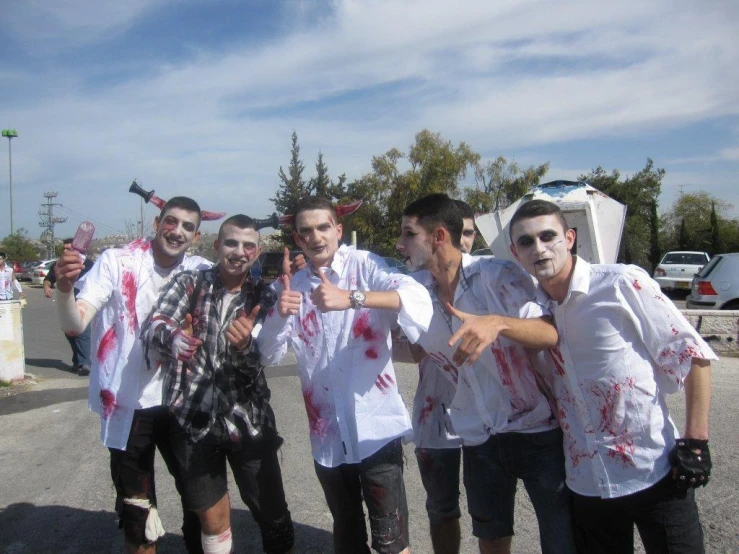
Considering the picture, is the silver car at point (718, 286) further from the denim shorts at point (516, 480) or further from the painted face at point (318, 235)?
the painted face at point (318, 235)

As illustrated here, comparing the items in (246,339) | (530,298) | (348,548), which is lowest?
(348,548)

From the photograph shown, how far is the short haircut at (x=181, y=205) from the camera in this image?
125 inches

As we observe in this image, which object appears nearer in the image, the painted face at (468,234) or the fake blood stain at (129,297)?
the fake blood stain at (129,297)

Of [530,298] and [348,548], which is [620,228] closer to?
[530,298]

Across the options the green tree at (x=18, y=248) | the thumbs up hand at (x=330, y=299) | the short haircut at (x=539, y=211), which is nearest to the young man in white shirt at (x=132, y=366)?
the thumbs up hand at (x=330, y=299)

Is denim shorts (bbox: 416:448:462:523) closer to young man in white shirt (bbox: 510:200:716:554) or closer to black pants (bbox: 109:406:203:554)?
young man in white shirt (bbox: 510:200:716:554)

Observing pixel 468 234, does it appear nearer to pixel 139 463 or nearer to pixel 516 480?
pixel 516 480

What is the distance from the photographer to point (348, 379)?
2.74 m

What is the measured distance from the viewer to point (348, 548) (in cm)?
285

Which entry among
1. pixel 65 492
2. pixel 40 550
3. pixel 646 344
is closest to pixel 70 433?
pixel 65 492

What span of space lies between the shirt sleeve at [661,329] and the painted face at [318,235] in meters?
1.27

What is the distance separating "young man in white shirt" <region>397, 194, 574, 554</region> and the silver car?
28.0 ft

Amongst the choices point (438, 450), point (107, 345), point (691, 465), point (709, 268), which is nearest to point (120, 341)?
point (107, 345)

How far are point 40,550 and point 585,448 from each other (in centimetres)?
332
